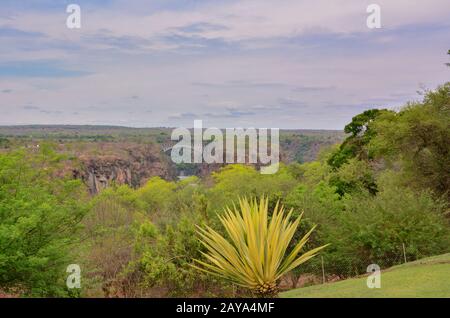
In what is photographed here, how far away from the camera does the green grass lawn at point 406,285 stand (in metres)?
12.9

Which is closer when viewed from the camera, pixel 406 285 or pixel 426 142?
pixel 406 285

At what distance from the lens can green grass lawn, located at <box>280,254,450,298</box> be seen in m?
12.9

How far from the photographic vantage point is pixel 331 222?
94.2 feet

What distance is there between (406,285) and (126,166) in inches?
4331

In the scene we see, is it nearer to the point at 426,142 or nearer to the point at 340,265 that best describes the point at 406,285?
the point at 340,265

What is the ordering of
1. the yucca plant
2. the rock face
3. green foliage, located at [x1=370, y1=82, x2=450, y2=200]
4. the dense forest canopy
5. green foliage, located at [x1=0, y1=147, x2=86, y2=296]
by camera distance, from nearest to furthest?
the yucca plant → green foliage, located at [x1=0, y1=147, x2=86, y2=296] → the dense forest canopy → green foliage, located at [x1=370, y1=82, x2=450, y2=200] → the rock face

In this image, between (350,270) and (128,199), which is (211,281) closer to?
(350,270)

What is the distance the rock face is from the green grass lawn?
89415mm

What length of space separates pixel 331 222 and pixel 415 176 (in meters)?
6.91

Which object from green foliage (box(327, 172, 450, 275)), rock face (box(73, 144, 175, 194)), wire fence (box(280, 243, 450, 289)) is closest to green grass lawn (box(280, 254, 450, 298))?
wire fence (box(280, 243, 450, 289))

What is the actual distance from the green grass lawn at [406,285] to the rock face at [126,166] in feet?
293

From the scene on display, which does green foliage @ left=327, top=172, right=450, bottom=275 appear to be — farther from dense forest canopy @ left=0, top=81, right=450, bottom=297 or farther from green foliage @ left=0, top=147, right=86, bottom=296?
green foliage @ left=0, top=147, right=86, bottom=296

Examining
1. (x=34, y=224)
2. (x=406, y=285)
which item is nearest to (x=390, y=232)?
(x=406, y=285)

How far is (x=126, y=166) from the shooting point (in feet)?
397
